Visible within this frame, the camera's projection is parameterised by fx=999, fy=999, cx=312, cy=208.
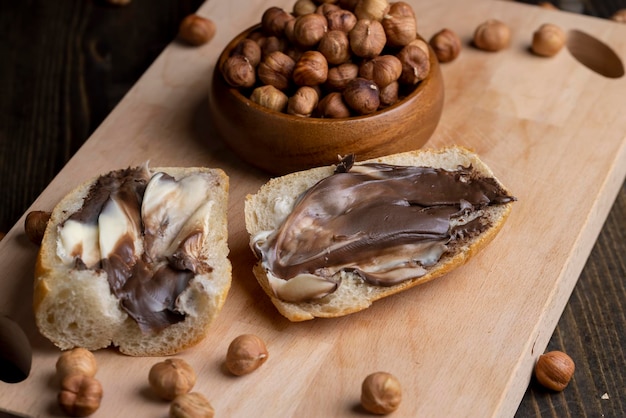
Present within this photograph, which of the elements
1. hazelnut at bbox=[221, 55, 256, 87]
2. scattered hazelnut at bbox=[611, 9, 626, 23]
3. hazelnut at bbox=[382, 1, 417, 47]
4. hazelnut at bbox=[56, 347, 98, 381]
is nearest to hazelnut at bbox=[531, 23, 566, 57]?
scattered hazelnut at bbox=[611, 9, 626, 23]

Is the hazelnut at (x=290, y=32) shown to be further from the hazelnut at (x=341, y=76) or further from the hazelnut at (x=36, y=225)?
the hazelnut at (x=36, y=225)

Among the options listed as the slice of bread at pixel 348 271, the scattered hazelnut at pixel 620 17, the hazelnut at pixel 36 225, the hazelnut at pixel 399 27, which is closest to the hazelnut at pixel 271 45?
the hazelnut at pixel 399 27

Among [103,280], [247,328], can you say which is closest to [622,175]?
[247,328]

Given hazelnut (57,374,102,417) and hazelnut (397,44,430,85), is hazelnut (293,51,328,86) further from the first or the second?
hazelnut (57,374,102,417)

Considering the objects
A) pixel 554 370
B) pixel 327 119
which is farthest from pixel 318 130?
pixel 554 370

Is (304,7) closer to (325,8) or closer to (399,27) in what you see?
(325,8)

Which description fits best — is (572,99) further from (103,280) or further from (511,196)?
(103,280)
